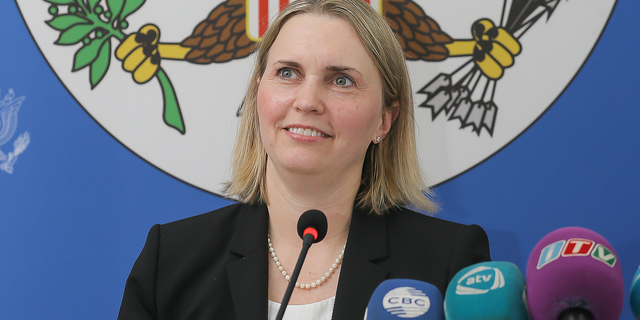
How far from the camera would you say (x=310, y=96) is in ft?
4.53

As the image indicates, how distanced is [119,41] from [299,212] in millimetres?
971

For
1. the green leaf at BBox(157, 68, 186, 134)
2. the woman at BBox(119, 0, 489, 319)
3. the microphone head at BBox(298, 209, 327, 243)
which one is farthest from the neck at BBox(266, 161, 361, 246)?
the green leaf at BBox(157, 68, 186, 134)

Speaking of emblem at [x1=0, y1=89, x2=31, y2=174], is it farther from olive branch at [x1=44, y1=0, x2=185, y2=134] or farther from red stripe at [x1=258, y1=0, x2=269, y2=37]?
red stripe at [x1=258, y1=0, x2=269, y2=37]

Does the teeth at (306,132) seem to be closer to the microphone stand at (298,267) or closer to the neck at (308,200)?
the neck at (308,200)

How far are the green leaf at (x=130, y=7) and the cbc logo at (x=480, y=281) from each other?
5.29 feet

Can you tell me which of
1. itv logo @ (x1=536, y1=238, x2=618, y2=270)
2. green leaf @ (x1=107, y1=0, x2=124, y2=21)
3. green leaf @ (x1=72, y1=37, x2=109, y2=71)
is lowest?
itv logo @ (x1=536, y1=238, x2=618, y2=270)

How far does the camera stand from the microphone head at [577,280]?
677 mm

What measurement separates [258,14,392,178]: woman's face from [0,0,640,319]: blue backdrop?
59 centimetres

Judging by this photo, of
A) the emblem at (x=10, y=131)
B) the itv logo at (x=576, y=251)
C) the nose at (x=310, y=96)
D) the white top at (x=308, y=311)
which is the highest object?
the nose at (x=310, y=96)

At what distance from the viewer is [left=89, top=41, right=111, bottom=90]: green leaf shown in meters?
1.97

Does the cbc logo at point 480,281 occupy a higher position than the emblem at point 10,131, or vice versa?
the emblem at point 10,131

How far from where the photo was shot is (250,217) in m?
1.59

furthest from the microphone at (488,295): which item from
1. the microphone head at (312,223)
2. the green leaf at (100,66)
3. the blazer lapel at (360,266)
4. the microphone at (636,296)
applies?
the green leaf at (100,66)

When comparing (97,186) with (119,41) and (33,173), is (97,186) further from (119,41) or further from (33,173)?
(119,41)
